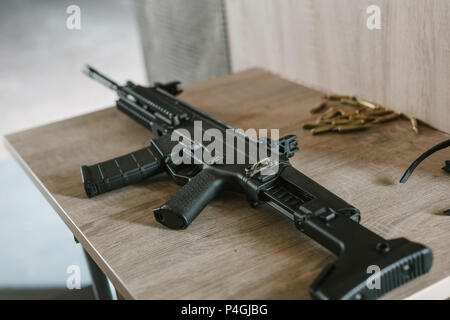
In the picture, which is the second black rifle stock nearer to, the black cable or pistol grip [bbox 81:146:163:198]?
pistol grip [bbox 81:146:163:198]

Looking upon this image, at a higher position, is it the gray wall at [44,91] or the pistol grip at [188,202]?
the pistol grip at [188,202]

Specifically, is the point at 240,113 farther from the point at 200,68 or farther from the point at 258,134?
the point at 200,68

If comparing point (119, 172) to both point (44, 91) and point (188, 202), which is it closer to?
point (188, 202)

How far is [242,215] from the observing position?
96 centimetres

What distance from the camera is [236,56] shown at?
6.27 ft

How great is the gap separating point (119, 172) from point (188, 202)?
0.72 feet

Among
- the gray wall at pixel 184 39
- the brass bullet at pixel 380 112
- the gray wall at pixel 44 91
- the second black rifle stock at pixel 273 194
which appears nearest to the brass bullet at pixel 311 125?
the brass bullet at pixel 380 112

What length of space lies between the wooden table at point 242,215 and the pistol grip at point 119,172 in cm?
2

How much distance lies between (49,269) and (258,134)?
1318 mm

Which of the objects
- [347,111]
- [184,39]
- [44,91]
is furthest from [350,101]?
[44,91]

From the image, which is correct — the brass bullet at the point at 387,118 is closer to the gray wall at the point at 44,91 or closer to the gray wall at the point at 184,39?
the gray wall at the point at 184,39

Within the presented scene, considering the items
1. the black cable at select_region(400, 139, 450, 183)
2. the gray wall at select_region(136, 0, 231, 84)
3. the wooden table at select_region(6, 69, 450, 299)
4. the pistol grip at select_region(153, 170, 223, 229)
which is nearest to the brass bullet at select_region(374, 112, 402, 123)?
the wooden table at select_region(6, 69, 450, 299)

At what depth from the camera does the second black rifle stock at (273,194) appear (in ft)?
2.35

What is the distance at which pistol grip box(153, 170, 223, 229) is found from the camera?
925 mm
